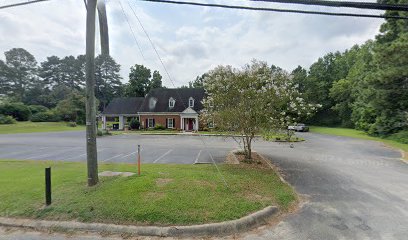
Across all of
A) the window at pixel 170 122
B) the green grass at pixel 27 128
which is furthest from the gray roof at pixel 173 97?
the green grass at pixel 27 128

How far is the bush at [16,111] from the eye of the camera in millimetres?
45719

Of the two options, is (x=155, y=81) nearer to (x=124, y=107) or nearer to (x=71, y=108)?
(x=124, y=107)

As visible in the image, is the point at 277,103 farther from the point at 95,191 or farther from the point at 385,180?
the point at 95,191

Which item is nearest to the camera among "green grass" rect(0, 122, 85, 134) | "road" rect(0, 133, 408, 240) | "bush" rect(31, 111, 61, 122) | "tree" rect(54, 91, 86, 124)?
"road" rect(0, 133, 408, 240)

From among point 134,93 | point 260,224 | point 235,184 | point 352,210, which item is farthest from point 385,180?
point 134,93

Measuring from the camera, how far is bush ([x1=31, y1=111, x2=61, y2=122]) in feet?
158

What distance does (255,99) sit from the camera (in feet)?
31.8

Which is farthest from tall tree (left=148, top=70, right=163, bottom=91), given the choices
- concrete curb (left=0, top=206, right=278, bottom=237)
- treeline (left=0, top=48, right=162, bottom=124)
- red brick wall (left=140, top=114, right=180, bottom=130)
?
concrete curb (left=0, top=206, right=278, bottom=237)

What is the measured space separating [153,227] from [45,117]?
5498cm

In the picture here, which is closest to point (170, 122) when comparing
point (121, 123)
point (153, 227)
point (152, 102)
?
point (152, 102)

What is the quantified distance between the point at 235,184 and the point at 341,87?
47815mm

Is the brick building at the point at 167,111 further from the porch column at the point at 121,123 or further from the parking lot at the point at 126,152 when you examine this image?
the parking lot at the point at 126,152

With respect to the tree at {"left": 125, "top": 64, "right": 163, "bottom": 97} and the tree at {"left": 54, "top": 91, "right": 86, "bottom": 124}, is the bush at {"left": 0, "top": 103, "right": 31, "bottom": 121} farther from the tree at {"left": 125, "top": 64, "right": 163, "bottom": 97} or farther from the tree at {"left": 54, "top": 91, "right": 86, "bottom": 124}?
the tree at {"left": 125, "top": 64, "right": 163, "bottom": 97}

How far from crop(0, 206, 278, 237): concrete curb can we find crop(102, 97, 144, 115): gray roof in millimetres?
36577
